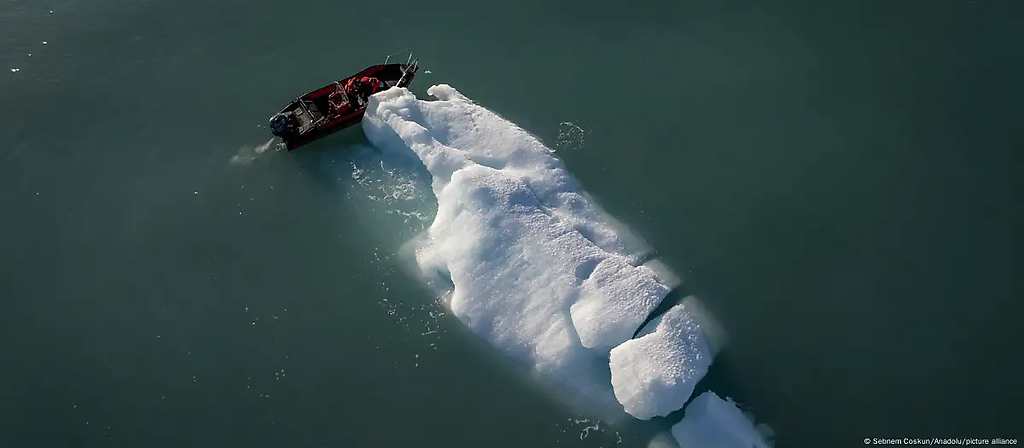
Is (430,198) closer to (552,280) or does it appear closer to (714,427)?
(552,280)

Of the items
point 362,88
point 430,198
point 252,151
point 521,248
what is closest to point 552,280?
point 521,248

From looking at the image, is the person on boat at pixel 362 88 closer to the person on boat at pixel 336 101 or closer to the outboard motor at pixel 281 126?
the person on boat at pixel 336 101

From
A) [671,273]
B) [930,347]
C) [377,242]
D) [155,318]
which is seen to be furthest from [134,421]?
[930,347]

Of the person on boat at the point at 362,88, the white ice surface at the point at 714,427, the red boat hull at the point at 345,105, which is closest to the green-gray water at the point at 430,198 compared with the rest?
the white ice surface at the point at 714,427

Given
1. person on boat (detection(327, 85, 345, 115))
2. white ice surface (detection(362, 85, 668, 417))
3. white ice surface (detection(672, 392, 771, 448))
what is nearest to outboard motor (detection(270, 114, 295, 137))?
person on boat (detection(327, 85, 345, 115))

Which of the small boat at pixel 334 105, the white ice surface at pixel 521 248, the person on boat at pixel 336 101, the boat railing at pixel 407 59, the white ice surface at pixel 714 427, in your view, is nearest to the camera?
the white ice surface at pixel 714 427

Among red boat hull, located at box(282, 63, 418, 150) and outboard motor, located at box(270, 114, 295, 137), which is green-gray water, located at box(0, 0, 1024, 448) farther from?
outboard motor, located at box(270, 114, 295, 137)

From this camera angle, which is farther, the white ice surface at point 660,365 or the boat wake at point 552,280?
the boat wake at point 552,280
